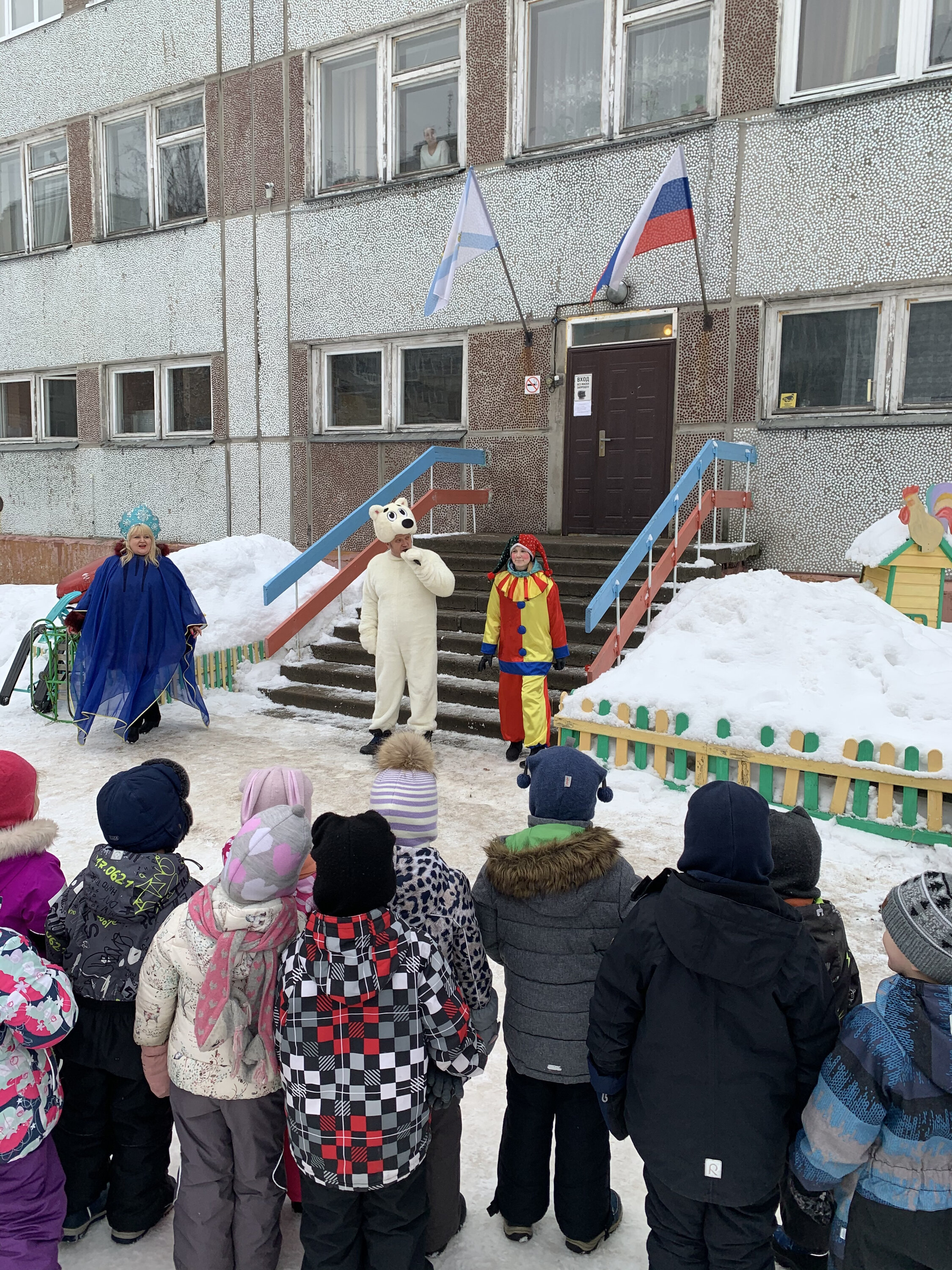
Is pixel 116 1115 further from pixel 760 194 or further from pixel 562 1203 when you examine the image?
pixel 760 194

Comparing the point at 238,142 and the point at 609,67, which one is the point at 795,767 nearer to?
the point at 609,67

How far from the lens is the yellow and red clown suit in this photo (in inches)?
234

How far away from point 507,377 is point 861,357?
131 inches

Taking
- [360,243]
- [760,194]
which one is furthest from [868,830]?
[360,243]

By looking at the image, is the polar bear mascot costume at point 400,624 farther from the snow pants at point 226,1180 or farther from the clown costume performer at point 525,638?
the snow pants at point 226,1180

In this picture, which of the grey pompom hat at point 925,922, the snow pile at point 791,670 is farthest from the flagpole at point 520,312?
the grey pompom hat at point 925,922

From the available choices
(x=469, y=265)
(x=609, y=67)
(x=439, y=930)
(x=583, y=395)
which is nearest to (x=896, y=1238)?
(x=439, y=930)

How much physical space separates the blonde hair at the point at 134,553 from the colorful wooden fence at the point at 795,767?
3.23 m

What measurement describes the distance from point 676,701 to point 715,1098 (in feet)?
12.3

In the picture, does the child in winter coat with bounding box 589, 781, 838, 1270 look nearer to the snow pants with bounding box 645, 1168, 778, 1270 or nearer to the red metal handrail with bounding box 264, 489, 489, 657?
the snow pants with bounding box 645, 1168, 778, 1270

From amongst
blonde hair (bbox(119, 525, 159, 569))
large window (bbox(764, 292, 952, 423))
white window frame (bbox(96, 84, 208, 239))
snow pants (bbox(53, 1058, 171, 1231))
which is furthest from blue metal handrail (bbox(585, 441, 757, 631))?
white window frame (bbox(96, 84, 208, 239))

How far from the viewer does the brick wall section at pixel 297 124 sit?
10.4 m

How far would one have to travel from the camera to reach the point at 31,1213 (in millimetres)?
1961

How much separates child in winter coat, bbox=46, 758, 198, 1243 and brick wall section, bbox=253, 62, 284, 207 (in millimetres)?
10190
